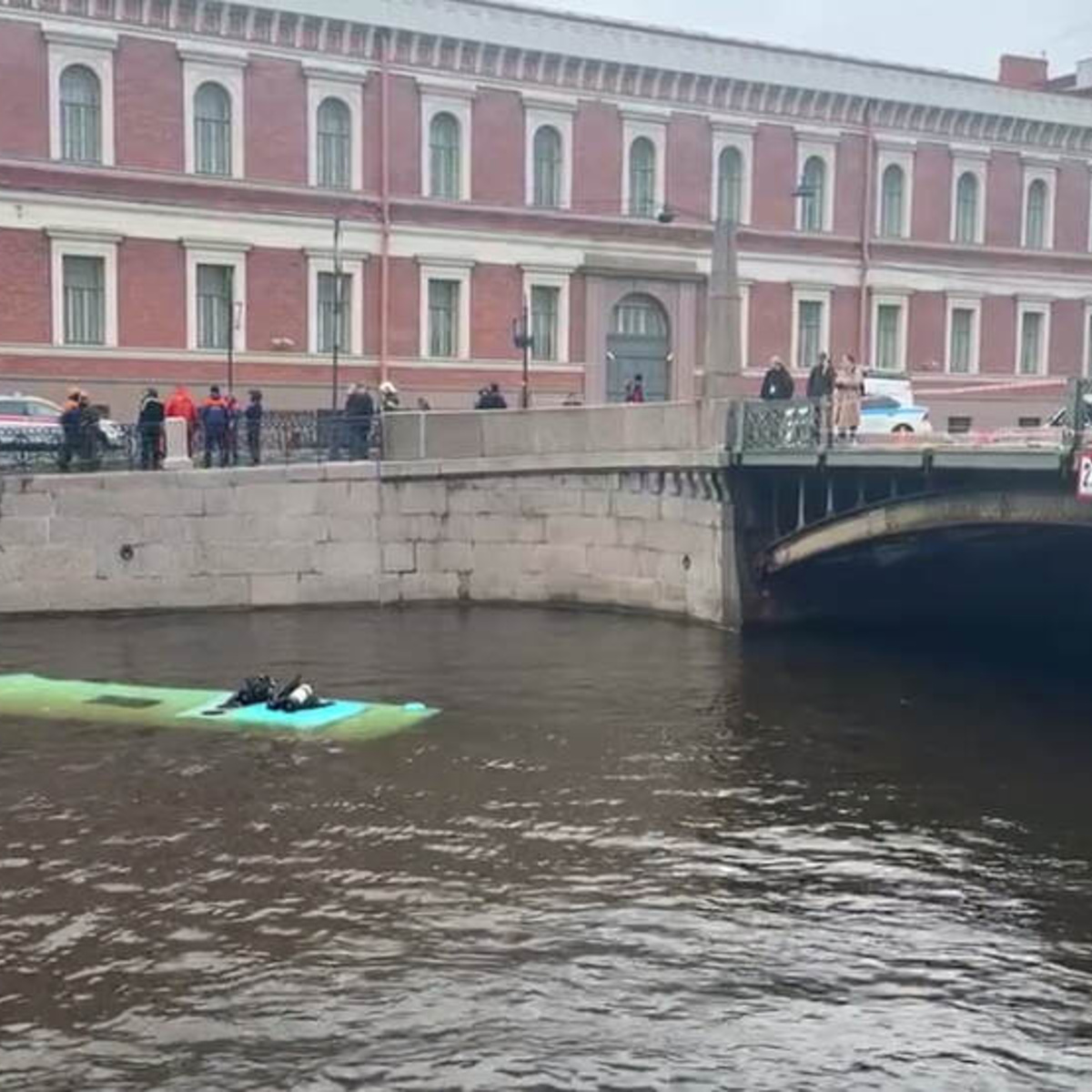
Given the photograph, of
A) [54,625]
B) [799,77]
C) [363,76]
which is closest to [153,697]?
[54,625]

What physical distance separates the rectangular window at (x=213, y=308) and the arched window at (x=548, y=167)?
8.14 metres

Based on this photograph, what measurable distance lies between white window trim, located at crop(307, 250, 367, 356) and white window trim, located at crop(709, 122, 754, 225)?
9.73 metres

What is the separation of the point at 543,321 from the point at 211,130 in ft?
29.8

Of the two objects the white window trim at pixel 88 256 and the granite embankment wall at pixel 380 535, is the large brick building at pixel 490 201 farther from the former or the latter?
the granite embankment wall at pixel 380 535

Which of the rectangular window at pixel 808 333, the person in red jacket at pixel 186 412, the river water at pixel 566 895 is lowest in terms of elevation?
the river water at pixel 566 895

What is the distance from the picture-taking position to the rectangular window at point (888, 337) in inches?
1745

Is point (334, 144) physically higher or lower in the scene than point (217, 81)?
lower

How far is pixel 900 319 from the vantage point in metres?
44.5

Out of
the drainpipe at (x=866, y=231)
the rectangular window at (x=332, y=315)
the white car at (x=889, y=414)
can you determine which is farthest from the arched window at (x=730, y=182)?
the rectangular window at (x=332, y=315)

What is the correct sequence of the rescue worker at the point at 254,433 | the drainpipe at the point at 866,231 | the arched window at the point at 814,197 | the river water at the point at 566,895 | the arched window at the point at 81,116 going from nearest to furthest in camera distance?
1. the river water at the point at 566,895
2. the rescue worker at the point at 254,433
3. the arched window at the point at 81,116
4. the arched window at the point at 814,197
5. the drainpipe at the point at 866,231

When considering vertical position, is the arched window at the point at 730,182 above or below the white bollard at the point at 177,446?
above

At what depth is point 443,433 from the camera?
1033 inches

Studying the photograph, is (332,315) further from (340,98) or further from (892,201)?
(892,201)

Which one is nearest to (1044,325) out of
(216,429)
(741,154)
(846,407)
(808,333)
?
(808,333)
